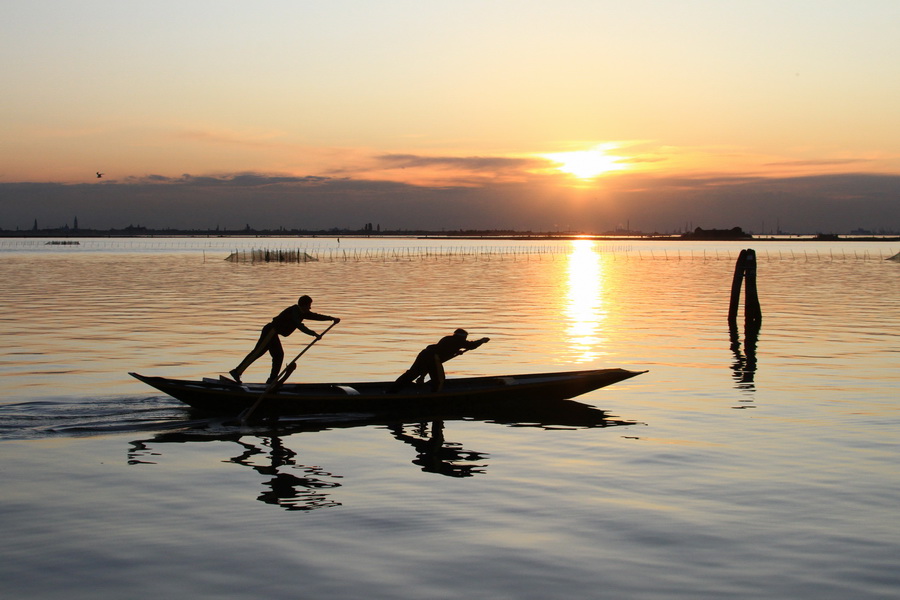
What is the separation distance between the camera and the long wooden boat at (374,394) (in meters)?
17.0

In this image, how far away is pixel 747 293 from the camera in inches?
1449

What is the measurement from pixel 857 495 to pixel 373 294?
4082 centimetres

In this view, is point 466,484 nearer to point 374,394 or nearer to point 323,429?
point 323,429

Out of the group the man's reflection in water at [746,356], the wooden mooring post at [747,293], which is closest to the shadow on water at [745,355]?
the man's reflection in water at [746,356]

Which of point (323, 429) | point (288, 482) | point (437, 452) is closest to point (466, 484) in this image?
point (437, 452)

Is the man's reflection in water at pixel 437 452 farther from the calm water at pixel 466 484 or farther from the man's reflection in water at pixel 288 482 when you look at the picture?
the man's reflection in water at pixel 288 482

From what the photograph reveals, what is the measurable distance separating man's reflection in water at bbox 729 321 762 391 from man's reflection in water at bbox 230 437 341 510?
11827mm

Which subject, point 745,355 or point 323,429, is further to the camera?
point 745,355

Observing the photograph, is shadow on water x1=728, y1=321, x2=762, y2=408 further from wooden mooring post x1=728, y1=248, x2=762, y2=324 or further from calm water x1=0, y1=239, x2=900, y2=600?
wooden mooring post x1=728, y1=248, x2=762, y2=324

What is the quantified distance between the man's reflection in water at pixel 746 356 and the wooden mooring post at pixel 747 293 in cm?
45

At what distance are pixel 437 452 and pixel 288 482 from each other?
299 centimetres

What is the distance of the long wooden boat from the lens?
A: 17.0m

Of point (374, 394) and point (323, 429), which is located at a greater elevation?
point (374, 394)

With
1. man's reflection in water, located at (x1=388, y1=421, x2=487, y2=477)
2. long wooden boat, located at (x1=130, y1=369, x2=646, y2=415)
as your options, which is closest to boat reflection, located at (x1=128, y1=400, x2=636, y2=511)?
man's reflection in water, located at (x1=388, y1=421, x2=487, y2=477)
